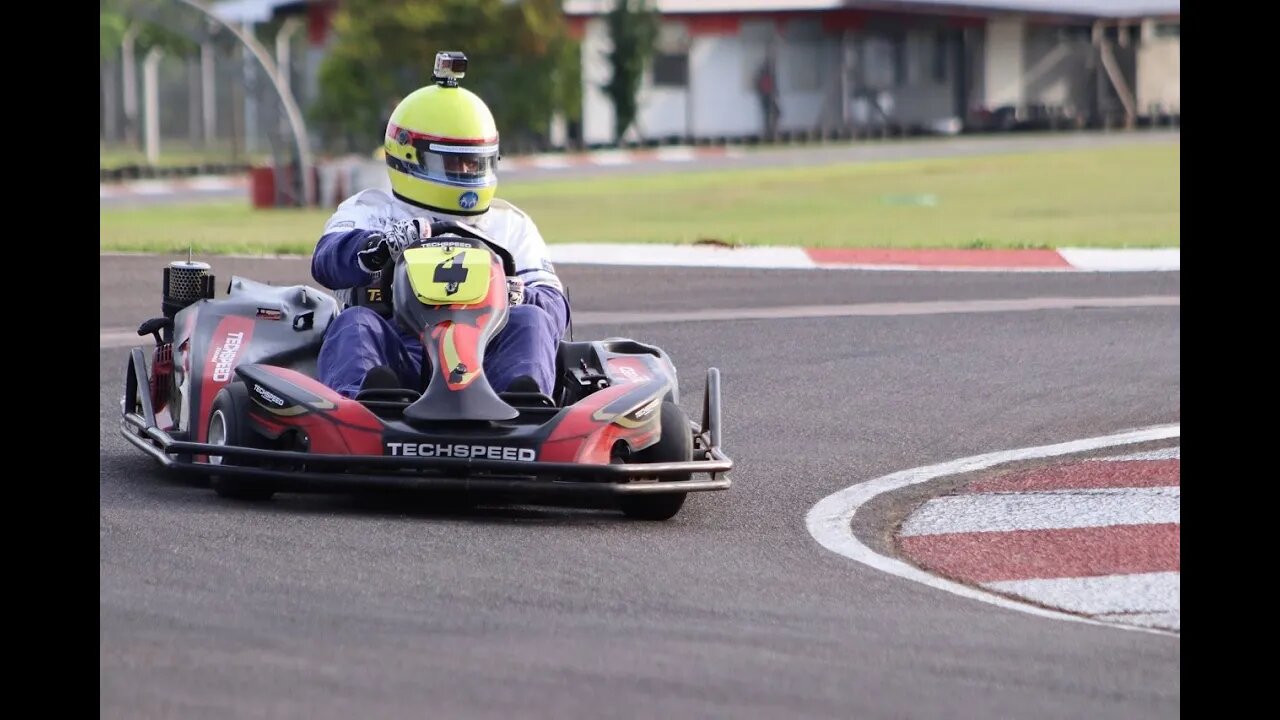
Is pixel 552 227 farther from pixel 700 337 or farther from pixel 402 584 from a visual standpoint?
pixel 402 584

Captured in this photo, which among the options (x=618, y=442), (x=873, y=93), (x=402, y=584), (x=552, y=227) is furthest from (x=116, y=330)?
(x=873, y=93)

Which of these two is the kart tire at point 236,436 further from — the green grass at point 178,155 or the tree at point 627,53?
the tree at point 627,53

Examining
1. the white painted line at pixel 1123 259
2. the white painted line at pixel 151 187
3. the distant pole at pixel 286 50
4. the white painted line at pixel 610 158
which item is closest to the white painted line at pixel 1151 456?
the white painted line at pixel 1123 259

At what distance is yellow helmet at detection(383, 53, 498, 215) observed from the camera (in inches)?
282

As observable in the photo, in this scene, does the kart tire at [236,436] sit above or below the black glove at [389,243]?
below

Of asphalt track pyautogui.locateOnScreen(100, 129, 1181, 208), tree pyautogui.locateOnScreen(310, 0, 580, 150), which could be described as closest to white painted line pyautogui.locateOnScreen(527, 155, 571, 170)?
asphalt track pyautogui.locateOnScreen(100, 129, 1181, 208)

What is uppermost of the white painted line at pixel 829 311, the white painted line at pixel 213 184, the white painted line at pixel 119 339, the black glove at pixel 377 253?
the black glove at pixel 377 253

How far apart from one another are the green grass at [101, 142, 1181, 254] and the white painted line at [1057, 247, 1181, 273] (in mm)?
707

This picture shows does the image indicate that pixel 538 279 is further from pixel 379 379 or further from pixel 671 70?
pixel 671 70

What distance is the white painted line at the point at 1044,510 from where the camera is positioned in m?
6.38

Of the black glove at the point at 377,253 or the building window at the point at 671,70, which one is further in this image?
the building window at the point at 671,70

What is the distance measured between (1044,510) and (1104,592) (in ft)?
3.95

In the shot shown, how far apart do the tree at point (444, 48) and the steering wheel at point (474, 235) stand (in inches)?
1237

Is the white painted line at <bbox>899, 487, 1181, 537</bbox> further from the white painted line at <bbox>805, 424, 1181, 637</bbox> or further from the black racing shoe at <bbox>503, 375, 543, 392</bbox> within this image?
the black racing shoe at <bbox>503, 375, 543, 392</bbox>
